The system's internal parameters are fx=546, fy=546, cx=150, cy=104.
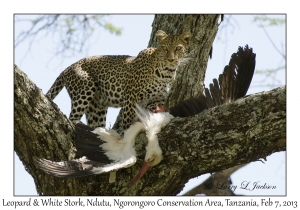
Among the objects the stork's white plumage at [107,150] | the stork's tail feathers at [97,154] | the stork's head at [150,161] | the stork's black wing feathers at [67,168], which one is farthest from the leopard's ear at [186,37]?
the stork's black wing feathers at [67,168]

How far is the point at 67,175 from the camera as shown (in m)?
4.44

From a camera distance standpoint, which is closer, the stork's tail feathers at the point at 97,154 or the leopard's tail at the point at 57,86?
the stork's tail feathers at the point at 97,154

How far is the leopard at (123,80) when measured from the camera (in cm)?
726

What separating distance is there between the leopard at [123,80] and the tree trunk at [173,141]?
2.18 metres

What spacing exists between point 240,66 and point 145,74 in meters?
2.68

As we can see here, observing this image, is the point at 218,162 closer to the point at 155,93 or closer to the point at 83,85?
the point at 155,93

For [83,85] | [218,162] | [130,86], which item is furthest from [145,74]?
[218,162]

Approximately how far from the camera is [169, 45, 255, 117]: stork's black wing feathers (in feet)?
16.0

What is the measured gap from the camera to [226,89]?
16.2 feet

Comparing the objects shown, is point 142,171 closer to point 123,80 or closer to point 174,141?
point 174,141

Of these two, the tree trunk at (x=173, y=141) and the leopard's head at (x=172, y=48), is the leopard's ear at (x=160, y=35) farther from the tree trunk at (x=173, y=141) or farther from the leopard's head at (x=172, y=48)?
the tree trunk at (x=173, y=141)

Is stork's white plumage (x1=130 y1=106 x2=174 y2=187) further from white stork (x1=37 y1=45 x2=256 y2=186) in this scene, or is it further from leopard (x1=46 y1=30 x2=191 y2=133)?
leopard (x1=46 y1=30 x2=191 y2=133)

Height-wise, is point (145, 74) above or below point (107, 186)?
above
